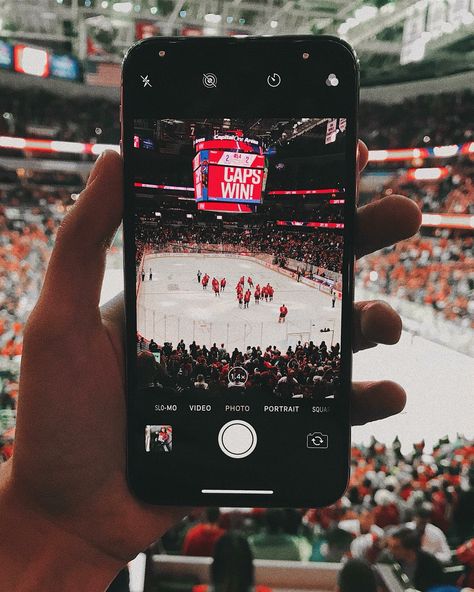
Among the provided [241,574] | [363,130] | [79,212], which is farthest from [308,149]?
[363,130]

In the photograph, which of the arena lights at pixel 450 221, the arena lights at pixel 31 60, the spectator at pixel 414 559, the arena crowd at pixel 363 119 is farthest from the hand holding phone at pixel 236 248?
the arena lights at pixel 31 60

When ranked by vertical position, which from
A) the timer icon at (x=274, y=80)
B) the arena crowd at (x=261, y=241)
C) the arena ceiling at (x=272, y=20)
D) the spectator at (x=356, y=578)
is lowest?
the spectator at (x=356, y=578)

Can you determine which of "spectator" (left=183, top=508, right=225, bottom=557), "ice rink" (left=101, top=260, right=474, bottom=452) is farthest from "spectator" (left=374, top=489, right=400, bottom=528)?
"ice rink" (left=101, top=260, right=474, bottom=452)

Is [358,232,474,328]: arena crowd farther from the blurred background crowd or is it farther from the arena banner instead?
the arena banner

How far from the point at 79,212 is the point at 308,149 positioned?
1.52 feet

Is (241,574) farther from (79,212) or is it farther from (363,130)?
(363,130)

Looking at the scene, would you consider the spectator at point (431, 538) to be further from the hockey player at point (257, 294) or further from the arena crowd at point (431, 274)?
the arena crowd at point (431, 274)

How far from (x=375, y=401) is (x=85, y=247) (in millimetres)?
644

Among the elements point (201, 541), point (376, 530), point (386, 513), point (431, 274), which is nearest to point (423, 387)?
point (386, 513)

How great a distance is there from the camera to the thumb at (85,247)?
3.37 ft

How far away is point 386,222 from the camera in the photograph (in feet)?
3.69

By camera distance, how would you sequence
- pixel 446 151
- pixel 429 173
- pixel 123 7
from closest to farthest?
pixel 123 7 → pixel 446 151 → pixel 429 173

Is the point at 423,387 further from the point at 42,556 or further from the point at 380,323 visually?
the point at 42,556

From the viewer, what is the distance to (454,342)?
952 cm
